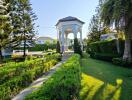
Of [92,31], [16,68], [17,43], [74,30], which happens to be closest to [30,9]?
[17,43]

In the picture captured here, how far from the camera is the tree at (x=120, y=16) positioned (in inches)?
819

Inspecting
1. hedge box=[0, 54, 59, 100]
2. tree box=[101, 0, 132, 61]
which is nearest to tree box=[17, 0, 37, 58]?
tree box=[101, 0, 132, 61]

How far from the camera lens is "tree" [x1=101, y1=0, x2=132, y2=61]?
20812 mm

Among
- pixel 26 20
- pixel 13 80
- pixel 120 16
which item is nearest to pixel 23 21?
pixel 26 20

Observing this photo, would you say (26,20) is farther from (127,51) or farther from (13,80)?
(13,80)

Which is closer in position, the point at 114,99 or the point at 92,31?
the point at 114,99

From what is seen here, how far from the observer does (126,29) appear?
22469 millimetres

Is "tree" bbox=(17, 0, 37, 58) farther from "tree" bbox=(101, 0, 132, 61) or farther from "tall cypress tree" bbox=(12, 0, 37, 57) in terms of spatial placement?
"tree" bbox=(101, 0, 132, 61)

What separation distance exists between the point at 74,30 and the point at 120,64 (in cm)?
2362

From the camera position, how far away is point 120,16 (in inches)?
842

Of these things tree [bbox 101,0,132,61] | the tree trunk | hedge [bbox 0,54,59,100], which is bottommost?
hedge [bbox 0,54,59,100]

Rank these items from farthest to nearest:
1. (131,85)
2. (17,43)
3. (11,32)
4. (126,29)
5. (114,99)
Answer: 1. (17,43)
2. (11,32)
3. (126,29)
4. (131,85)
5. (114,99)

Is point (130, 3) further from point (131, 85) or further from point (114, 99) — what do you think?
point (114, 99)

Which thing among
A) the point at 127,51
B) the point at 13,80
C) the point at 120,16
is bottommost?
the point at 13,80
